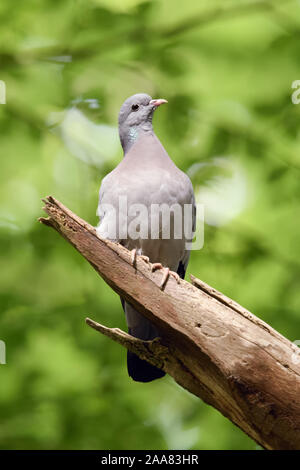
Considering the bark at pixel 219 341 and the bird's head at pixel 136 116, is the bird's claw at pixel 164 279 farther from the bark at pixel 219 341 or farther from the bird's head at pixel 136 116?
the bird's head at pixel 136 116

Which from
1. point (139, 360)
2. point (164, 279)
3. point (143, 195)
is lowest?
point (139, 360)

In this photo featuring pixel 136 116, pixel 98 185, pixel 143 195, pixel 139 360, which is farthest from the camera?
pixel 98 185

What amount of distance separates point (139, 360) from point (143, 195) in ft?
2.37

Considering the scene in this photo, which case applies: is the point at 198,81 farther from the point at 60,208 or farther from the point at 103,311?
the point at 60,208

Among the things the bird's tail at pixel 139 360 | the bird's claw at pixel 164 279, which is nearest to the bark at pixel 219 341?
the bird's claw at pixel 164 279

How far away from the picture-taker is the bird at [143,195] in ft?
8.67

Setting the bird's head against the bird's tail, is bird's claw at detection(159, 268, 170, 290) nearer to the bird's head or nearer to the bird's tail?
the bird's tail

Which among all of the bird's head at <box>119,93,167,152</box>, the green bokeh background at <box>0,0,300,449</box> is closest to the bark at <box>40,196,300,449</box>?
the bird's head at <box>119,93,167,152</box>

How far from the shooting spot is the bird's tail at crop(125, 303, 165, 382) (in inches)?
109

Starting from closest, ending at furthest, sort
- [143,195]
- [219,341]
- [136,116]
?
[219,341] → [143,195] → [136,116]

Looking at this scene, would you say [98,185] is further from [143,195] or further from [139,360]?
[139,360]

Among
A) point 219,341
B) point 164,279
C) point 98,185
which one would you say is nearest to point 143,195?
point 164,279

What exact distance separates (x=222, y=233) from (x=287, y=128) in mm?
798

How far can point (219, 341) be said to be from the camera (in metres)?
2.24
